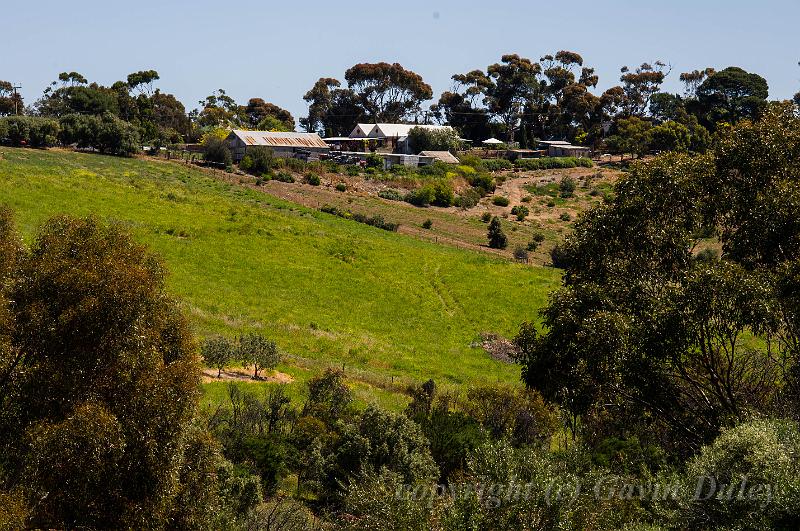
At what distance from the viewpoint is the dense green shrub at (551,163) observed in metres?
101

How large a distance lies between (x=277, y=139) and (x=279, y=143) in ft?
2.59

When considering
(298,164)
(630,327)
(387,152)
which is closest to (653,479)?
(630,327)

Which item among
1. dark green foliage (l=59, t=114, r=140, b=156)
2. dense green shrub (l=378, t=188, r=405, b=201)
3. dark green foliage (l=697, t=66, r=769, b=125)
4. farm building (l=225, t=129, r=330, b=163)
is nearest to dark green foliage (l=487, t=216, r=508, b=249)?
dense green shrub (l=378, t=188, r=405, b=201)

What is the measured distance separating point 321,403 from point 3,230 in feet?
38.2

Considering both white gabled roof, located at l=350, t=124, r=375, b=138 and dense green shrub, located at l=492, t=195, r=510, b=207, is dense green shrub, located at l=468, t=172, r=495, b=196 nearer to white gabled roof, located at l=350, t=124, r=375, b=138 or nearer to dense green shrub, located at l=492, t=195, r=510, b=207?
dense green shrub, located at l=492, t=195, r=510, b=207

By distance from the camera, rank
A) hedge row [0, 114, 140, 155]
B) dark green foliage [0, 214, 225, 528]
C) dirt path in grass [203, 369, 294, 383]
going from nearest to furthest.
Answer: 1. dark green foliage [0, 214, 225, 528]
2. dirt path in grass [203, 369, 294, 383]
3. hedge row [0, 114, 140, 155]

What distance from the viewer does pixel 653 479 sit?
1354cm

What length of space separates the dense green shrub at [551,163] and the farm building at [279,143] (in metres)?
24.1

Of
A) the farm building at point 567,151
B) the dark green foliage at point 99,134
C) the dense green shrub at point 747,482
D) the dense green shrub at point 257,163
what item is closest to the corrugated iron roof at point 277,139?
the dense green shrub at point 257,163

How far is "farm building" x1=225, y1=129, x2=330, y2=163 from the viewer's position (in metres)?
88.8

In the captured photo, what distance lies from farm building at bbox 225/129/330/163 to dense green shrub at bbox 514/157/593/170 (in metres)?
24.1

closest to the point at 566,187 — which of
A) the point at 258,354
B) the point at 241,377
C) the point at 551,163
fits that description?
the point at 551,163

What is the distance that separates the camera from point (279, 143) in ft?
307

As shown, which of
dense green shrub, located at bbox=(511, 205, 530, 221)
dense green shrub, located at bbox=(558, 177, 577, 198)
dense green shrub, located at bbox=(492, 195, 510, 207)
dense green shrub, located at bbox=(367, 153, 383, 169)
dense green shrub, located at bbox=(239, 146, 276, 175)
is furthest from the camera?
dense green shrub, located at bbox=(367, 153, 383, 169)
